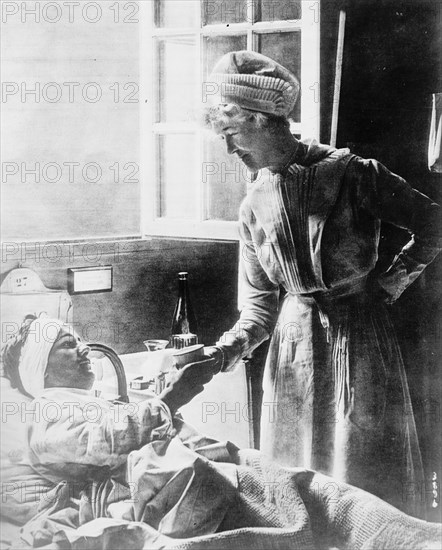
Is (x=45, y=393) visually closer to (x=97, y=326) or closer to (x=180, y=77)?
(x=97, y=326)

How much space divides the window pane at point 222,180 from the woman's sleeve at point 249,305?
0.15 ft

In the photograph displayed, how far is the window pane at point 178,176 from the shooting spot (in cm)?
201

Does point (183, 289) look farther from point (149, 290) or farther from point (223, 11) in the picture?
point (223, 11)

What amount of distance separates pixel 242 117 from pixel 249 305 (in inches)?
21.1

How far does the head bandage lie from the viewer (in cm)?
192

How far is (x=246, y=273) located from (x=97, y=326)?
18.1 inches

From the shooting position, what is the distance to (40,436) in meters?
1.89

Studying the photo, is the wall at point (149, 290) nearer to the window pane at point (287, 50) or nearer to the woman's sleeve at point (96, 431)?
the woman's sleeve at point (96, 431)

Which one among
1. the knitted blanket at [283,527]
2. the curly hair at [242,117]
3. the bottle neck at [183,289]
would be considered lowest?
the knitted blanket at [283,527]

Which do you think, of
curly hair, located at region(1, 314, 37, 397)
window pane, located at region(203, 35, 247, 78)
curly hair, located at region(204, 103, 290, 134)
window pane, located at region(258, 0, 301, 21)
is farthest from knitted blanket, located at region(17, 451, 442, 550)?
window pane, located at region(258, 0, 301, 21)

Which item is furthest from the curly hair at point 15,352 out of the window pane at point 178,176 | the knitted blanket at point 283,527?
the window pane at point 178,176

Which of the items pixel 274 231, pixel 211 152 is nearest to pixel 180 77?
pixel 211 152

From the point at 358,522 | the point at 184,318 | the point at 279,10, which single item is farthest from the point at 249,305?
the point at 279,10

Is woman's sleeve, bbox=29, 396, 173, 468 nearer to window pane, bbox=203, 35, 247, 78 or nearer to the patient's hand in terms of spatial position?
the patient's hand
